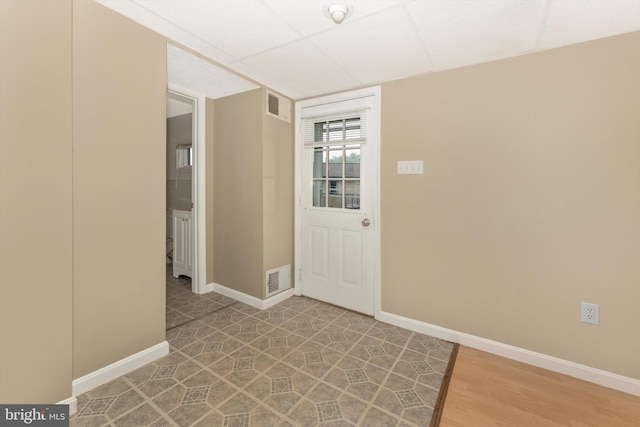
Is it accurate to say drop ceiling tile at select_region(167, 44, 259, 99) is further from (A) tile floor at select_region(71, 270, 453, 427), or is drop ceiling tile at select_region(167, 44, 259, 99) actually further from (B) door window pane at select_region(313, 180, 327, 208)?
(A) tile floor at select_region(71, 270, 453, 427)

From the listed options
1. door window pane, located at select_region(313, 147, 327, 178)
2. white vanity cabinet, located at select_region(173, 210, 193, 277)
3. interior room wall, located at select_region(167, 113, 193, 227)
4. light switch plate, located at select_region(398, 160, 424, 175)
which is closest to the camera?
light switch plate, located at select_region(398, 160, 424, 175)

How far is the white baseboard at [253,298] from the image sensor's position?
3.04 meters

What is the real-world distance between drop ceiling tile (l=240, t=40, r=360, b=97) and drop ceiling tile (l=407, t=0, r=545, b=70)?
0.80 meters

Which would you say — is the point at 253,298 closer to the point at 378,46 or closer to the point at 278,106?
the point at 278,106

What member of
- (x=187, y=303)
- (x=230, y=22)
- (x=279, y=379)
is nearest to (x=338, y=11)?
(x=230, y=22)

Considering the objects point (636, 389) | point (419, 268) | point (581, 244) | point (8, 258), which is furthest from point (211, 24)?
point (636, 389)

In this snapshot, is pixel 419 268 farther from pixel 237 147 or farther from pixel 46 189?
pixel 46 189

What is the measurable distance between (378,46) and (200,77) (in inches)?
68.5

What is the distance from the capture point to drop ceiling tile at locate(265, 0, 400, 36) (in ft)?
5.35

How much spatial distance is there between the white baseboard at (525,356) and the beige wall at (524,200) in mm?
52

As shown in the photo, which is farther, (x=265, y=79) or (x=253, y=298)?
(x=253, y=298)

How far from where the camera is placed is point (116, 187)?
6.04 feet

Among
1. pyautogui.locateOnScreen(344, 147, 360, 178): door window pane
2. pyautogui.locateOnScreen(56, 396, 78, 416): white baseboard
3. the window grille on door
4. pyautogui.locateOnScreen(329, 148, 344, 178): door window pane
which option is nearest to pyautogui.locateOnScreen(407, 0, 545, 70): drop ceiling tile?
the window grille on door

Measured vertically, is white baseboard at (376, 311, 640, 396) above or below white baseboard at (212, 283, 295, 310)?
below
